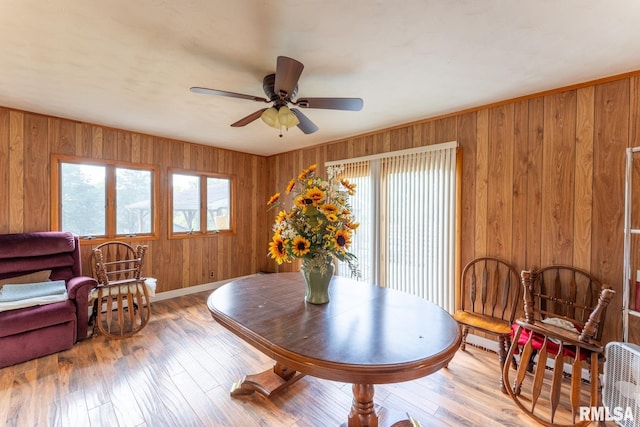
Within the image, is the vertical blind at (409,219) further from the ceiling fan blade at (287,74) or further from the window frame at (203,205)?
the window frame at (203,205)

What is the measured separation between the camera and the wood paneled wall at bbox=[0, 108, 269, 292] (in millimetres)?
2836

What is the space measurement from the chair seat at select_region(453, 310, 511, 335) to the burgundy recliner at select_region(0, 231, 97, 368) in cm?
358

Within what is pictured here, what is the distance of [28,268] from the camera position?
105 inches

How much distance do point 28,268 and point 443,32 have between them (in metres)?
4.13

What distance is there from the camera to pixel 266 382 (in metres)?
1.98

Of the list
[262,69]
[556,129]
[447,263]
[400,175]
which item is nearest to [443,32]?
[262,69]

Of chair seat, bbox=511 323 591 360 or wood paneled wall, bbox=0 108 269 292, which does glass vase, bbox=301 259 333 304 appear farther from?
wood paneled wall, bbox=0 108 269 292

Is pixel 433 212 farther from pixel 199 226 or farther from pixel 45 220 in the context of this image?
pixel 45 220

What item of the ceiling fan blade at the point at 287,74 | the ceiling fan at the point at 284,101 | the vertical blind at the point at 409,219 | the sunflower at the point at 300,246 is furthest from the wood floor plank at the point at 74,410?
the vertical blind at the point at 409,219

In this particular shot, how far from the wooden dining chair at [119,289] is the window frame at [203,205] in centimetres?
64

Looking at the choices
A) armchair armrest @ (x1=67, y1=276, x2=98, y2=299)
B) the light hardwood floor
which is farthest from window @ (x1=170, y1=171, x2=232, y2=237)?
the light hardwood floor

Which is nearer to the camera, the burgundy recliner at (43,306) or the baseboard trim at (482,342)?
the burgundy recliner at (43,306)

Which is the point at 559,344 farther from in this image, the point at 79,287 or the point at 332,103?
the point at 79,287

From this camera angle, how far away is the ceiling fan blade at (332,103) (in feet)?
5.82
